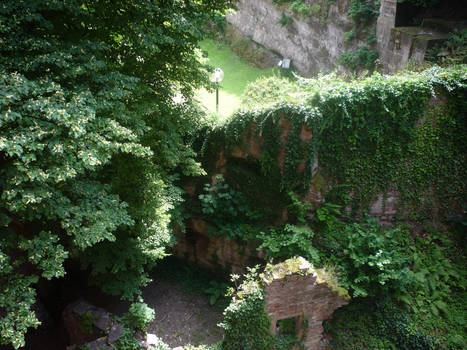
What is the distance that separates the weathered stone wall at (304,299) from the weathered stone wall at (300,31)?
30.1 ft

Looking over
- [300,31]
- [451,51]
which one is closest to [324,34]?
[300,31]

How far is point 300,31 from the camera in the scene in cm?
1555

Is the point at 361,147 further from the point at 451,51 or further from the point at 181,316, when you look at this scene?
the point at 181,316

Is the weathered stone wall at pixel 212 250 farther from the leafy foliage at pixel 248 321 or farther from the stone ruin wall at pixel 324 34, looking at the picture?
the stone ruin wall at pixel 324 34

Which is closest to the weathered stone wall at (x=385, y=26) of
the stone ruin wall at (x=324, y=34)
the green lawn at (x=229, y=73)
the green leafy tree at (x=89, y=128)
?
the stone ruin wall at (x=324, y=34)

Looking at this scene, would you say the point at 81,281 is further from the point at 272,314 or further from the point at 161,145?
the point at 272,314

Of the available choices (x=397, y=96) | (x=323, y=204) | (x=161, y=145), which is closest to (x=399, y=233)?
(x=323, y=204)

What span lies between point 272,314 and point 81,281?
544 cm

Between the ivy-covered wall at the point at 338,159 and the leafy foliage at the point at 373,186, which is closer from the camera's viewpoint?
the leafy foliage at the point at 373,186

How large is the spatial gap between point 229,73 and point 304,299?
1220cm

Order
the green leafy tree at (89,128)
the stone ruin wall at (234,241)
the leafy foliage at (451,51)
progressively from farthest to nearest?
1. the leafy foliage at (451,51)
2. the stone ruin wall at (234,241)
3. the green leafy tree at (89,128)

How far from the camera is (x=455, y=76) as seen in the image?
8719 mm

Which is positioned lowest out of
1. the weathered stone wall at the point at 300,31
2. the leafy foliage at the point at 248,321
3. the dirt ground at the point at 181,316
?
the dirt ground at the point at 181,316

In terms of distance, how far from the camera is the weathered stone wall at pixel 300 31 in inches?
541
